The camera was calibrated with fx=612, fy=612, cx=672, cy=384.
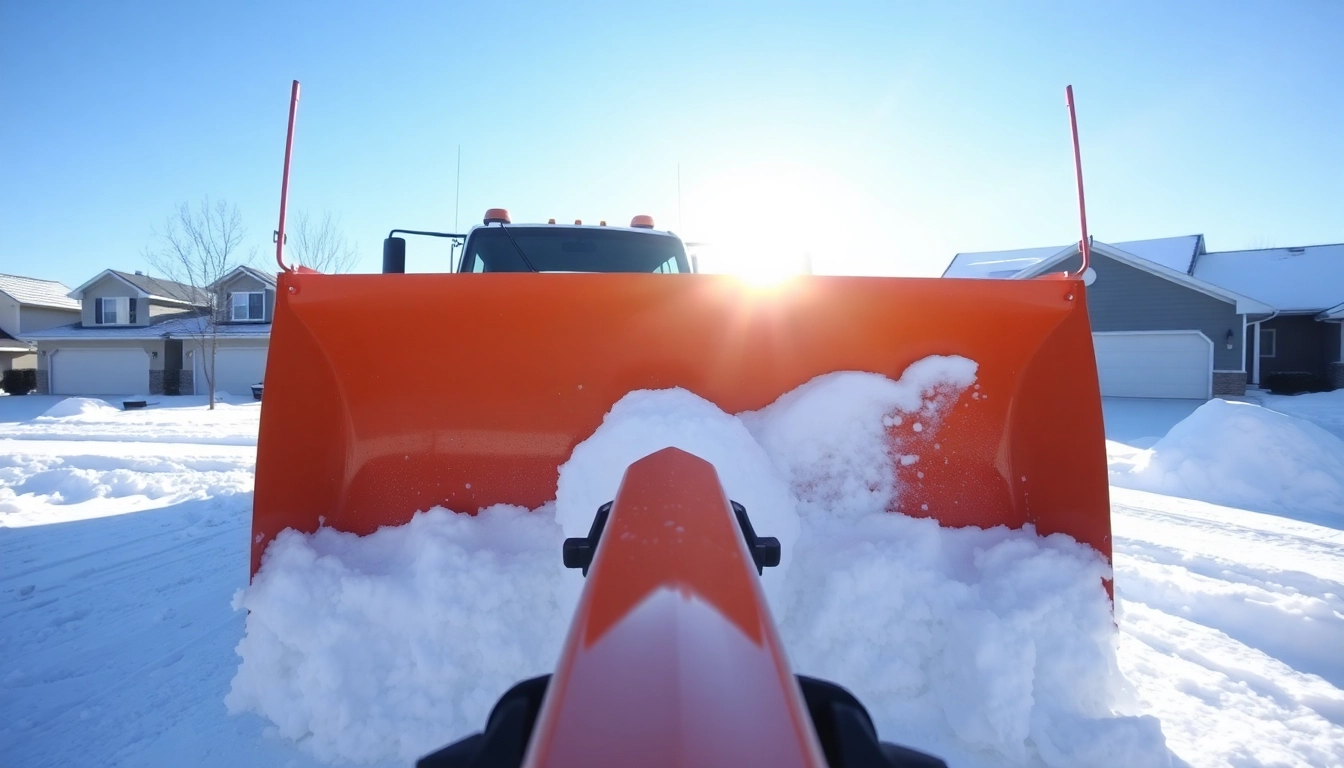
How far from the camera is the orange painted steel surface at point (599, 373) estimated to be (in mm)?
→ 2135

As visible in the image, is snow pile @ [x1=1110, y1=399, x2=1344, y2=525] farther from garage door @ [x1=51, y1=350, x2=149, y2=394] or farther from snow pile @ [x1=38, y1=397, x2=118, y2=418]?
garage door @ [x1=51, y1=350, x2=149, y2=394]

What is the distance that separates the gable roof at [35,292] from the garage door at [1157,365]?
45815 mm

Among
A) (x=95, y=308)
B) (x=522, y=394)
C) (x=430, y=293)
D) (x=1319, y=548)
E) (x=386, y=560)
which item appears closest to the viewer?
(x=386, y=560)

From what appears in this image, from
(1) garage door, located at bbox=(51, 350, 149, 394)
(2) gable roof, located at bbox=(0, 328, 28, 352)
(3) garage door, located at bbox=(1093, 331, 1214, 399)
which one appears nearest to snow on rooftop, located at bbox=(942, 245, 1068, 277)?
(3) garage door, located at bbox=(1093, 331, 1214, 399)

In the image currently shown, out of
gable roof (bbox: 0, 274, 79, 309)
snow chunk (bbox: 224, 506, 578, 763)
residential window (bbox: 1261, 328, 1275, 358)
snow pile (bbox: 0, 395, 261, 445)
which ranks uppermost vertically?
A: gable roof (bbox: 0, 274, 79, 309)

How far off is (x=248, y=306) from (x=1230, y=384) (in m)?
36.1

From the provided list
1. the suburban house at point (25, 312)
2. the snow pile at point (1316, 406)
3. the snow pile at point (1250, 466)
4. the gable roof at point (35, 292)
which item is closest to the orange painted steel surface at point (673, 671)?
the snow pile at point (1250, 466)

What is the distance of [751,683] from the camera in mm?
601

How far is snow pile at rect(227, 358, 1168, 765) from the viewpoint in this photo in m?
1.73

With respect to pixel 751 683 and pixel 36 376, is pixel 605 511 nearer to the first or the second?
pixel 751 683

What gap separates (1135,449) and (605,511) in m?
10.1

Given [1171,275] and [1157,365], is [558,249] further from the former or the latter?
[1171,275]

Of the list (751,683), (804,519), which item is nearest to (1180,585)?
(804,519)

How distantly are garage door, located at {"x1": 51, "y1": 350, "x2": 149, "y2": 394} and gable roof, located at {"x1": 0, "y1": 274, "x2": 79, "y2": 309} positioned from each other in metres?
7.39
